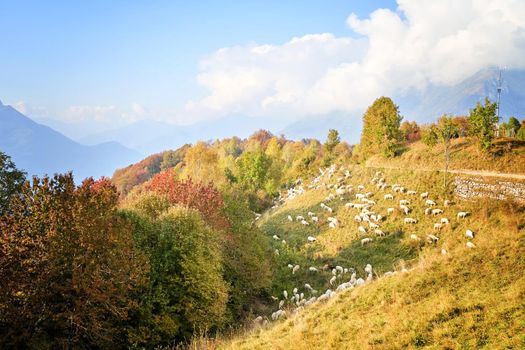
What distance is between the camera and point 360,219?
39219 millimetres

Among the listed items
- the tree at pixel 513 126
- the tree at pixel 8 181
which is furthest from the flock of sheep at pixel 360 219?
the tree at pixel 513 126

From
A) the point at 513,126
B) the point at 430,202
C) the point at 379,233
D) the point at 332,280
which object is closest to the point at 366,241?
the point at 379,233

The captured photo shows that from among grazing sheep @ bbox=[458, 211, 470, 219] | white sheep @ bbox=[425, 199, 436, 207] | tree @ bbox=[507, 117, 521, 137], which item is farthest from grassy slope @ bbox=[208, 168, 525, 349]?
tree @ bbox=[507, 117, 521, 137]

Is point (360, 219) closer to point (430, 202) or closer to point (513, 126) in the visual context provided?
point (430, 202)

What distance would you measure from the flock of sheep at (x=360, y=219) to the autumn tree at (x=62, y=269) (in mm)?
10124

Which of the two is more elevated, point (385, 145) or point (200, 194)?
point (385, 145)

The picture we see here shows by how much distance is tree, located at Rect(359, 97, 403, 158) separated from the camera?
52500 millimetres

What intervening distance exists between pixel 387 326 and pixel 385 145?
1757 inches

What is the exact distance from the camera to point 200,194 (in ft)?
102

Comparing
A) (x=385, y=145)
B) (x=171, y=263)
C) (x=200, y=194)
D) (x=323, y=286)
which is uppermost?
(x=385, y=145)

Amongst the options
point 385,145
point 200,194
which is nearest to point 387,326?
point 200,194

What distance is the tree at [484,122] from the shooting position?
3738 cm

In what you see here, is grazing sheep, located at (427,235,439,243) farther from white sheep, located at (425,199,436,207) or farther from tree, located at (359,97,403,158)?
tree, located at (359,97,403,158)

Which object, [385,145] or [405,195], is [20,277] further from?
[385,145]
